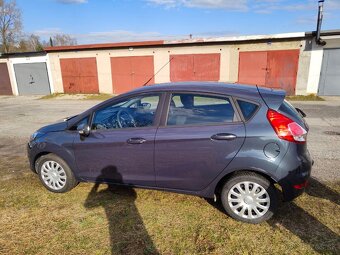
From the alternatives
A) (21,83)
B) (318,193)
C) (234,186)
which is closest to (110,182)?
(234,186)

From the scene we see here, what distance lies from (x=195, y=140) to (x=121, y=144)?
100cm

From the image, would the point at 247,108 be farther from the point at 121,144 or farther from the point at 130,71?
the point at 130,71

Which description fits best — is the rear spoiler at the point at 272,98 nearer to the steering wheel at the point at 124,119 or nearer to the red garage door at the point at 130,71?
the steering wheel at the point at 124,119

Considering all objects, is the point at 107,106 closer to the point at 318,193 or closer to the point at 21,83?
the point at 318,193

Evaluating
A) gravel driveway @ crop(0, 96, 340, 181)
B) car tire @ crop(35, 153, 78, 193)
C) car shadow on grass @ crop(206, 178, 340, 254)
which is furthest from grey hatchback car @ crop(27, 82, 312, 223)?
gravel driveway @ crop(0, 96, 340, 181)

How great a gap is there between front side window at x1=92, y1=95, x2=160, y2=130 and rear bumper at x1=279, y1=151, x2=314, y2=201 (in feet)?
5.96

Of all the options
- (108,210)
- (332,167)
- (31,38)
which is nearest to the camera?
(108,210)

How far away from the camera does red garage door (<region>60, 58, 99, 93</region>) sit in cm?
1858

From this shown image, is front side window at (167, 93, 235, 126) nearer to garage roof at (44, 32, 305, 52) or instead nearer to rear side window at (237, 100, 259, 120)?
rear side window at (237, 100, 259, 120)

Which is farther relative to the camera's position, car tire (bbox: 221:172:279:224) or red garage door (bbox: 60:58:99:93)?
red garage door (bbox: 60:58:99:93)

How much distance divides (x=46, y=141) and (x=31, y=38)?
49810mm

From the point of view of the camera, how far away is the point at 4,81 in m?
21.2

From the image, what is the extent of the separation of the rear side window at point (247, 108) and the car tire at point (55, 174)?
265cm

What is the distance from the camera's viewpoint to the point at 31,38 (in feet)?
149
